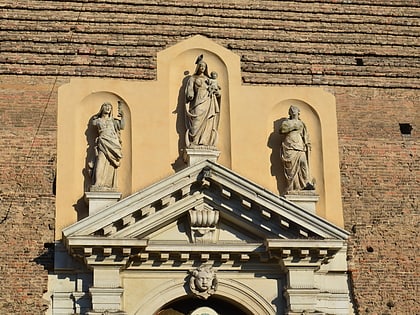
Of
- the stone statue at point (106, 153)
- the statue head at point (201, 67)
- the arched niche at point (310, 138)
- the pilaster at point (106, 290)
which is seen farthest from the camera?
the statue head at point (201, 67)

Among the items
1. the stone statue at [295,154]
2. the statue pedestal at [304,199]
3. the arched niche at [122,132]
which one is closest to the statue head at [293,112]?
the stone statue at [295,154]

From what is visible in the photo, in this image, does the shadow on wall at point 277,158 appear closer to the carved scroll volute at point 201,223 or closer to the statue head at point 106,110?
the carved scroll volute at point 201,223

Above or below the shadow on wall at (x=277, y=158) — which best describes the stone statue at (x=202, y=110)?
above

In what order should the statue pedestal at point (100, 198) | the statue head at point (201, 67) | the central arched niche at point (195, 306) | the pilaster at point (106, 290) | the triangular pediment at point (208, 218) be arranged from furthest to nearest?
the statue head at point (201, 67) < the statue pedestal at point (100, 198) < the central arched niche at point (195, 306) < the triangular pediment at point (208, 218) < the pilaster at point (106, 290)

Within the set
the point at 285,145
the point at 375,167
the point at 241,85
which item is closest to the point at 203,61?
the point at 241,85

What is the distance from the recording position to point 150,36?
18.2 metres

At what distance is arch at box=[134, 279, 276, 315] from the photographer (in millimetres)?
16188

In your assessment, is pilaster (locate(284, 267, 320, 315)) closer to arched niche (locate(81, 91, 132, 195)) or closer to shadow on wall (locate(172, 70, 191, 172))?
shadow on wall (locate(172, 70, 191, 172))

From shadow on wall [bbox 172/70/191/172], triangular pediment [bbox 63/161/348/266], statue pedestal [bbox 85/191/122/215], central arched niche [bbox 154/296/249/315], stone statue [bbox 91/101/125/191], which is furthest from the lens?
shadow on wall [bbox 172/70/191/172]

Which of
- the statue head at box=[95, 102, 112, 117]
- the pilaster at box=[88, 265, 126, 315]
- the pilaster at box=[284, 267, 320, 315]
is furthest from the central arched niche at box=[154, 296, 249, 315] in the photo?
the statue head at box=[95, 102, 112, 117]

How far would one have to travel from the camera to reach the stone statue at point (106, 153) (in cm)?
1672

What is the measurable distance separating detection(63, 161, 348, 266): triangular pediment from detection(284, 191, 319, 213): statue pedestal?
624 mm

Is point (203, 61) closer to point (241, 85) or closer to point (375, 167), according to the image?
point (241, 85)

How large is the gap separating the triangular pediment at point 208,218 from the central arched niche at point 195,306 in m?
0.81
